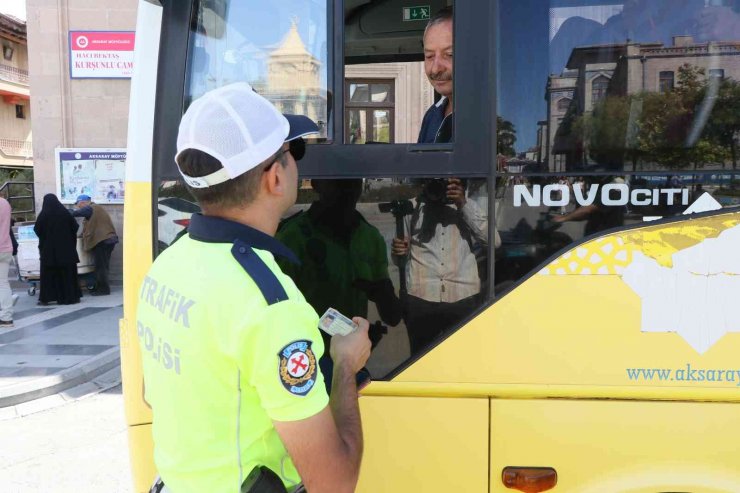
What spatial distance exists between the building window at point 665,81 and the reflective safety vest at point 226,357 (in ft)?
4.54

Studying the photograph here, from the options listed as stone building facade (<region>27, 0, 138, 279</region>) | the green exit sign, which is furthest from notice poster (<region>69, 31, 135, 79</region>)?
the green exit sign

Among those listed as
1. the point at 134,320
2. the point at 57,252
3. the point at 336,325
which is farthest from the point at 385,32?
the point at 57,252

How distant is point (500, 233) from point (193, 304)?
1.10 metres

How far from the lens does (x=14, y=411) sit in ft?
19.3

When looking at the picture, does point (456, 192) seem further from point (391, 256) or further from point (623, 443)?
point (623, 443)

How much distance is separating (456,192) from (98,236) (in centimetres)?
1043

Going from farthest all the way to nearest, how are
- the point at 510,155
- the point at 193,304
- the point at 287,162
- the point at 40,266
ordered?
1. the point at 40,266
2. the point at 510,155
3. the point at 287,162
4. the point at 193,304

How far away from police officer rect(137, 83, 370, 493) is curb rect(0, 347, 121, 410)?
551cm

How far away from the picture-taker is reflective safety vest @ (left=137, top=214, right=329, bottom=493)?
1293 mm

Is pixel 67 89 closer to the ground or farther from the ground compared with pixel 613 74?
farther from the ground

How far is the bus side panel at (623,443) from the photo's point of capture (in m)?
2.02

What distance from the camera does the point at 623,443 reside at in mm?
2045

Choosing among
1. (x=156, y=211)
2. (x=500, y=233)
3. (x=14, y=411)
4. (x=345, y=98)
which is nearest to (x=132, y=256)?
(x=156, y=211)

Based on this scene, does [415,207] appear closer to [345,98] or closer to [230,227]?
[345,98]
